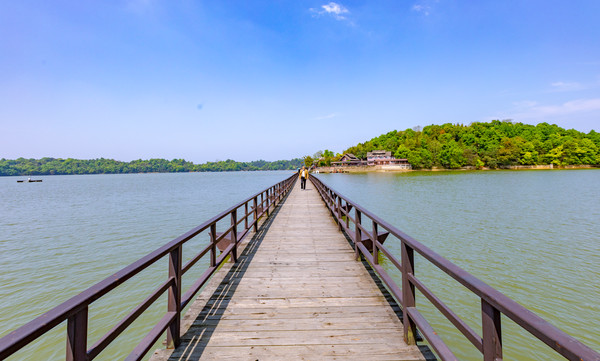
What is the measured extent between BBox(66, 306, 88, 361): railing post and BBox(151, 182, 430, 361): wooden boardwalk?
1.23 m

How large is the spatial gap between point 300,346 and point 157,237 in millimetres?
14296

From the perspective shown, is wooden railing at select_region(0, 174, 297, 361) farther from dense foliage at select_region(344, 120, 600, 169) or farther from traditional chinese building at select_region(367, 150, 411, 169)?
dense foliage at select_region(344, 120, 600, 169)

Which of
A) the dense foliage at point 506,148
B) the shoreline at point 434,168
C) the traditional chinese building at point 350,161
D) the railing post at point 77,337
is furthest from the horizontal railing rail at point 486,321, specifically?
the traditional chinese building at point 350,161

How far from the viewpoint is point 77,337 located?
1.71 metres

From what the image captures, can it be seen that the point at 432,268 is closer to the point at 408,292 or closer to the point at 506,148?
the point at 408,292

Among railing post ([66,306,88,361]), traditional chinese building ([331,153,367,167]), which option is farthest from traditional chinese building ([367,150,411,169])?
railing post ([66,306,88,361])

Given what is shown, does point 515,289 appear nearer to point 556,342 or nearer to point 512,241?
point 512,241

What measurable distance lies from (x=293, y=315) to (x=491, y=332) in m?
2.49

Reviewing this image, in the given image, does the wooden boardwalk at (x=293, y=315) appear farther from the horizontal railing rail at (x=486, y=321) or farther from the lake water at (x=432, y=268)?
the lake water at (x=432, y=268)

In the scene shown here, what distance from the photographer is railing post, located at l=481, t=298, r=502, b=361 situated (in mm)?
1671

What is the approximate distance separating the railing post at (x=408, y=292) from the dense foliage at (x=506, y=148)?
400 ft

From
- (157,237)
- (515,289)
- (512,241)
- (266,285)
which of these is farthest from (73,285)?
(512,241)

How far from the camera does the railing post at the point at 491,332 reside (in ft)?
5.48

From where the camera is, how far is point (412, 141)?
12781cm
